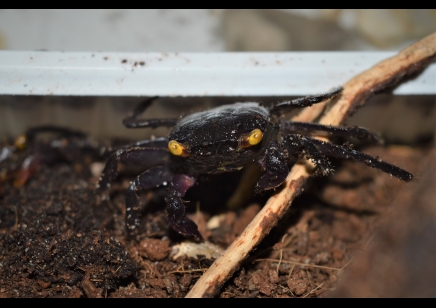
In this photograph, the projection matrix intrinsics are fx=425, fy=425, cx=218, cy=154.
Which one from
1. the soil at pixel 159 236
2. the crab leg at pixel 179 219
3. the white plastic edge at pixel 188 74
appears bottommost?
the soil at pixel 159 236

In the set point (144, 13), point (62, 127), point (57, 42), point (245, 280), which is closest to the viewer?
point (245, 280)

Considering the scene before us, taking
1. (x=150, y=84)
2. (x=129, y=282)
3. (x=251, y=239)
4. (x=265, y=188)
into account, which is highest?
(x=150, y=84)

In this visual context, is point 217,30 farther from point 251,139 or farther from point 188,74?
point 251,139

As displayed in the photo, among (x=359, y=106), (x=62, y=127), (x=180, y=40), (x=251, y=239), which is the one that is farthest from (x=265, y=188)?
(x=180, y=40)

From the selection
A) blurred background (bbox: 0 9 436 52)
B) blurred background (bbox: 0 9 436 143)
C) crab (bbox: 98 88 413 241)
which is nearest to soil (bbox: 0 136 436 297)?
crab (bbox: 98 88 413 241)

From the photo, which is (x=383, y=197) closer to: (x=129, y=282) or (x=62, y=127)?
(x=129, y=282)

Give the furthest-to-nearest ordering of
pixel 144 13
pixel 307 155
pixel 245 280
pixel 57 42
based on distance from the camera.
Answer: pixel 144 13 < pixel 57 42 < pixel 307 155 < pixel 245 280

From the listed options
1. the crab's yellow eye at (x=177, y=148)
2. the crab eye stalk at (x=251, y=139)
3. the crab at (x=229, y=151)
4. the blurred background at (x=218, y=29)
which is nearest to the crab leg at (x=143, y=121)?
the crab at (x=229, y=151)

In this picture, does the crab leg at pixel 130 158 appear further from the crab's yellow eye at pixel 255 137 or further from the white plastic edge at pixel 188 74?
the crab's yellow eye at pixel 255 137
